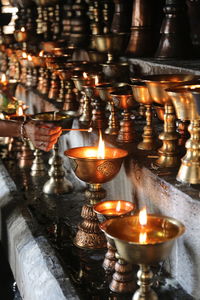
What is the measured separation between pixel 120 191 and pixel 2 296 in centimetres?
96

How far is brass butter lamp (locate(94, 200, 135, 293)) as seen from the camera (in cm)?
214

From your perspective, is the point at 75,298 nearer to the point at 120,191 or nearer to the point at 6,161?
the point at 120,191

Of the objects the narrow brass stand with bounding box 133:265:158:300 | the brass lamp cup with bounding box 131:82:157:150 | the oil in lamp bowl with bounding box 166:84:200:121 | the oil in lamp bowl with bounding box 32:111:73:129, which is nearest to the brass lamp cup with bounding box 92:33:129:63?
the oil in lamp bowl with bounding box 32:111:73:129

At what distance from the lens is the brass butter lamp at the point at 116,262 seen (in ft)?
7.03

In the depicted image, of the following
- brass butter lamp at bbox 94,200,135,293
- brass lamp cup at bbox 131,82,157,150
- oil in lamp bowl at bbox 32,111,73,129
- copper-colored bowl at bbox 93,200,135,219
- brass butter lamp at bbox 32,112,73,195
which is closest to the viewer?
brass butter lamp at bbox 94,200,135,293

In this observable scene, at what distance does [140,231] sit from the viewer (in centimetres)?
190

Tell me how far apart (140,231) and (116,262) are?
356mm

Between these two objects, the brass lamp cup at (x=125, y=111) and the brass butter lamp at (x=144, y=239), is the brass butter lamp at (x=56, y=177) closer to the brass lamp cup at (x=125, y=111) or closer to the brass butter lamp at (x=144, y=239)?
the brass lamp cup at (x=125, y=111)

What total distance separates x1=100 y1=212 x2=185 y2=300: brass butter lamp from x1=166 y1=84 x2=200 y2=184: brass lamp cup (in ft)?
1.06

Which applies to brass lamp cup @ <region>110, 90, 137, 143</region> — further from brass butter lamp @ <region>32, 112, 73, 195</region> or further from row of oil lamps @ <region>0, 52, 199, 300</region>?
brass butter lamp @ <region>32, 112, 73, 195</region>

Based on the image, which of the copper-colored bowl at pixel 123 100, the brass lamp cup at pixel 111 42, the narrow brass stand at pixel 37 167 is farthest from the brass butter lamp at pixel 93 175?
the brass lamp cup at pixel 111 42

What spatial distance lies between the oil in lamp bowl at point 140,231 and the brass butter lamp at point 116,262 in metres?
0.25

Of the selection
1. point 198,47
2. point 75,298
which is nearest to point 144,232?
point 75,298

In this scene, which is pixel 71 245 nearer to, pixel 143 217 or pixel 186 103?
pixel 143 217
